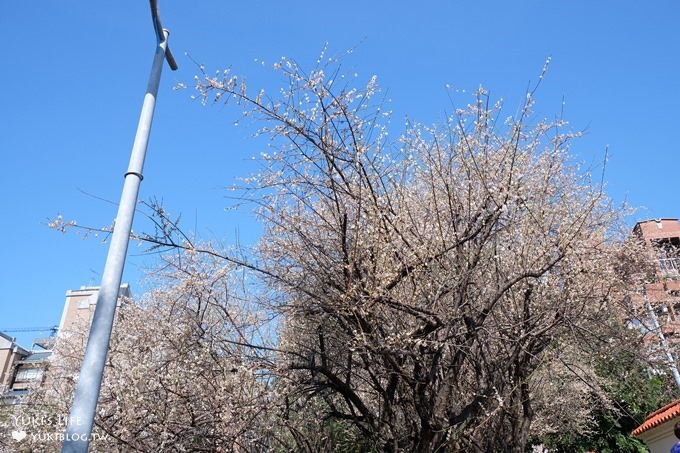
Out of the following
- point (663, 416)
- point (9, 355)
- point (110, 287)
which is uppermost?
point (9, 355)

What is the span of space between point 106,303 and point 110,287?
13cm

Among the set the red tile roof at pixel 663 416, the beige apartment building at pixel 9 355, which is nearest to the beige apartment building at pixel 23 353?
the beige apartment building at pixel 9 355

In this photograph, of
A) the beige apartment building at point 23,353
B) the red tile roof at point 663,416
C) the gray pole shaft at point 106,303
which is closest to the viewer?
the gray pole shaft at point 106,303

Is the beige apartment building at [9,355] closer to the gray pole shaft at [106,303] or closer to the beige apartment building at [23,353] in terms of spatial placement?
the beige apartment building at [23,353]

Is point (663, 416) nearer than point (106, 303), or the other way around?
point (106, 303)

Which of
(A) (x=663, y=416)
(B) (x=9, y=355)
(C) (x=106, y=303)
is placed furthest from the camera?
(B) (x=9, y=355)

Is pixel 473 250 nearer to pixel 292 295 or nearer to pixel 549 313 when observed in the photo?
pixel 549 313

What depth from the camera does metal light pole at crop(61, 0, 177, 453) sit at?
309cm

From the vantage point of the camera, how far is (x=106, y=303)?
3.49m

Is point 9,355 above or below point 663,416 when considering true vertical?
above

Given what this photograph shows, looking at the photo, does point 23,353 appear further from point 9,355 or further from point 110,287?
point 110,287

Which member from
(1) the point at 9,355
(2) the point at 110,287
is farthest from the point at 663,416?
(1) the point at 9,355

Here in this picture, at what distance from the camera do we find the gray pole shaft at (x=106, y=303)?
3.08 meters

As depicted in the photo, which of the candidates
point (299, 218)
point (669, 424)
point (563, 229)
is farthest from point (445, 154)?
point (669, 424)
